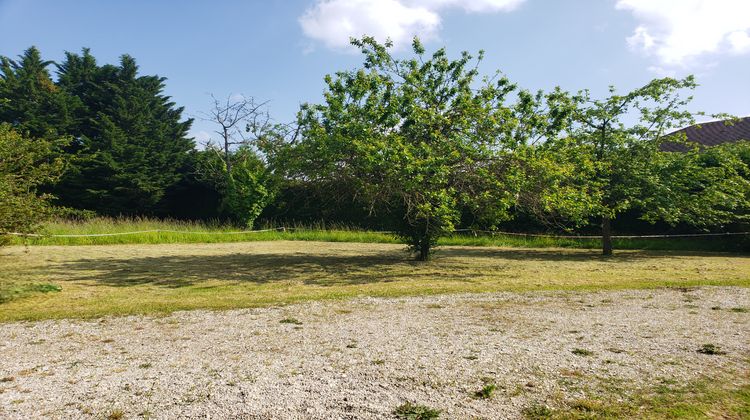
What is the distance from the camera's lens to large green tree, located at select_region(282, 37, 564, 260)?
8977 millimetres

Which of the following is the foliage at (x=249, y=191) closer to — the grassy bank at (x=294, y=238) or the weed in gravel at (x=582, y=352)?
the grassy bank at (x=294, y=238)

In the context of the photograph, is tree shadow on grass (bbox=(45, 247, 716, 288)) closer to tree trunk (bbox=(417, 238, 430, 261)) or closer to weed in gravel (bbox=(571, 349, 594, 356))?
tree trunk (bbox=(417, 238, 430, 261))

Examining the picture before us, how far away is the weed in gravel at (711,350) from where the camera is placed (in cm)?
387

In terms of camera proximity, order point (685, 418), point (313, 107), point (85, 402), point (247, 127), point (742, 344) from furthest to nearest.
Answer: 1. point (247, 127)
2. point (313, 107)
3. point (742, 344)
4. point (85, 402)
5. point (685, 418)

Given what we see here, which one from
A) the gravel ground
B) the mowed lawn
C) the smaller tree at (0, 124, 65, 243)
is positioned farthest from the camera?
the smaller tree at (0, 124, 65, 243)

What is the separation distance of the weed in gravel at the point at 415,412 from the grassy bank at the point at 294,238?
13.4 meters

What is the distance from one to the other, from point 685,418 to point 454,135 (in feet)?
24.3

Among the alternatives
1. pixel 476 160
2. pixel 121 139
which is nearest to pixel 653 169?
pixel 476 160

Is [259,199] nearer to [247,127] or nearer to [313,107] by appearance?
[247,127]

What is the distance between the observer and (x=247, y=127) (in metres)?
28.3

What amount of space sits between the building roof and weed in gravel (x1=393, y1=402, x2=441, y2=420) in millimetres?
22009

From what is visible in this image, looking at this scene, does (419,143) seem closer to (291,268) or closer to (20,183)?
(291,268)

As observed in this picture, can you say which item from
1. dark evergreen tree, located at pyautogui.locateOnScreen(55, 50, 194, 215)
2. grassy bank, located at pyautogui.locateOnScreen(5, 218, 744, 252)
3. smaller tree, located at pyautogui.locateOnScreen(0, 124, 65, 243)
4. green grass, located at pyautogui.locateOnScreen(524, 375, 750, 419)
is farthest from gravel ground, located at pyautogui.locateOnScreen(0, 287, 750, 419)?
dark evergreen tree, located at pyautogui.locateOnScreen(55, 50, 194, 215)

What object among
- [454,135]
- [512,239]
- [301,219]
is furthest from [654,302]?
[301,219]
